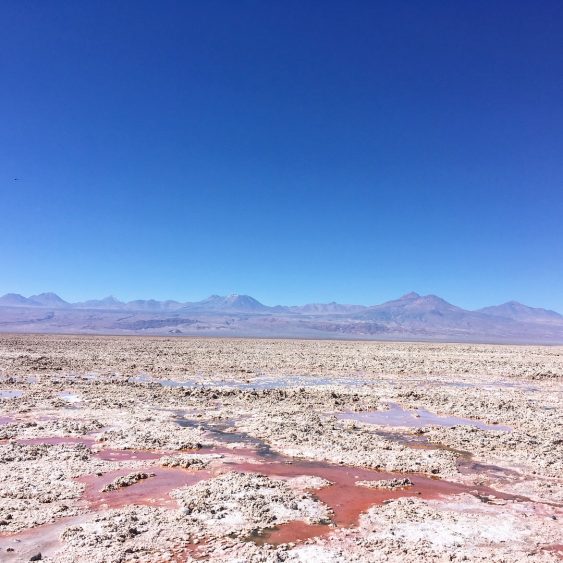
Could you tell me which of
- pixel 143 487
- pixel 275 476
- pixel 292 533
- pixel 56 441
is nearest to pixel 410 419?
pixel 275 476

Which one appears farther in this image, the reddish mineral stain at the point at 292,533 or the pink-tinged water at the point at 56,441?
the pink-tinged water at the point at 56,441

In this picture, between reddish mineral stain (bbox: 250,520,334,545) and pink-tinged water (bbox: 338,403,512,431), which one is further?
pink-tinged water (bbox: 338,403,512,431)

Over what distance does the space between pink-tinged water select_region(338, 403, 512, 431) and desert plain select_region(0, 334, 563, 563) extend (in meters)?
0.07

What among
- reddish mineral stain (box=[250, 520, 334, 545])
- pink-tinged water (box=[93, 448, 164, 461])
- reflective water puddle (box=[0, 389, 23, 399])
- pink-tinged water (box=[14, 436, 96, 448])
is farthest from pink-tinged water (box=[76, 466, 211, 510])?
A: reflective water puddle (box=[0, 389, 23, 399])

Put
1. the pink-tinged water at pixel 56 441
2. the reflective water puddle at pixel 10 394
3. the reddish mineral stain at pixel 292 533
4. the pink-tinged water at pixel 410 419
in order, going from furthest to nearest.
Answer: the reflective water puddle at pixel 10 394 → the pink-tinged water at pixel 410 419 → the pink-tinged water at pixel 56 441 → the reddish mineral stain at pixel 292 533

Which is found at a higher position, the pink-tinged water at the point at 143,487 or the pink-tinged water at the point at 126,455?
the pink-tinged water at the point at 143,487

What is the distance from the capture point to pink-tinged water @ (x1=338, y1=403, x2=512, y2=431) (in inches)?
570

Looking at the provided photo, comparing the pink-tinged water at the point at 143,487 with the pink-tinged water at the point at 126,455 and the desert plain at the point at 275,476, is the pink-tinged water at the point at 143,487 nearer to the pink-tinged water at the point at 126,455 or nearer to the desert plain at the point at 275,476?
the desert plain at the point at 275,476

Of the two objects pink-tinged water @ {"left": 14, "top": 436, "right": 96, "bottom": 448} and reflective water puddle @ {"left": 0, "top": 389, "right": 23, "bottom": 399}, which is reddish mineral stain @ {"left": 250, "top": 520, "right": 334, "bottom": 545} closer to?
pink-tinged water @ {"left": 14, "top": 436, "right": 96, "bottom": 448}

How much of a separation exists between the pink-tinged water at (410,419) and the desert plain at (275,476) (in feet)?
0.23

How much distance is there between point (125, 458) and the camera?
10039 mm

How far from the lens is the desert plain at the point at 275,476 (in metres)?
6.23

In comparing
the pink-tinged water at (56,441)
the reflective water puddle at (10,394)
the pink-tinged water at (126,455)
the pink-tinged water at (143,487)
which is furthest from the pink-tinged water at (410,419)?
the reflective water puddle at (10,394)

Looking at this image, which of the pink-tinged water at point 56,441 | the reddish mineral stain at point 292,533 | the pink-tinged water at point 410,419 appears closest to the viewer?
the reddish mineral stain at point 292,533
